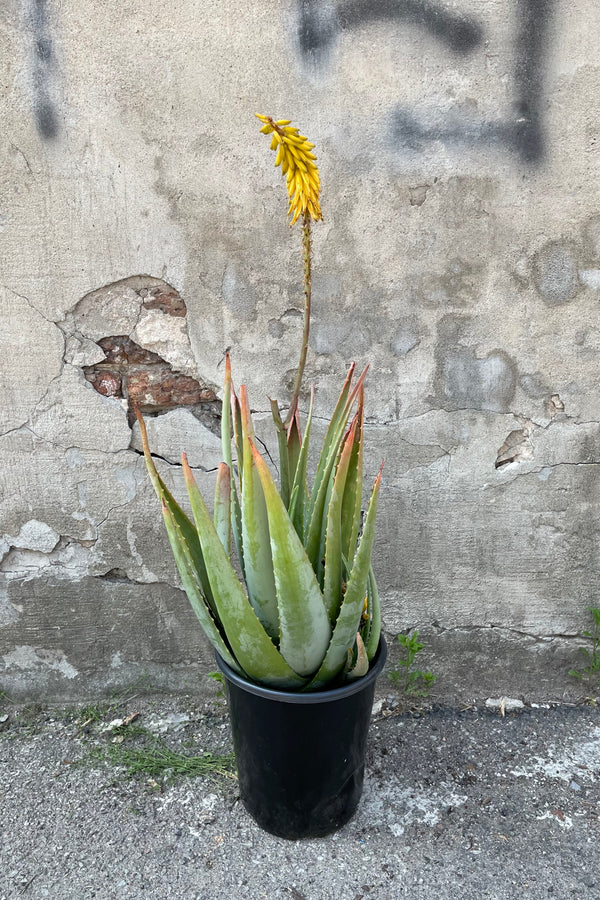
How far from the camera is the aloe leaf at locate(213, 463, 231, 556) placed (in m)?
1.55

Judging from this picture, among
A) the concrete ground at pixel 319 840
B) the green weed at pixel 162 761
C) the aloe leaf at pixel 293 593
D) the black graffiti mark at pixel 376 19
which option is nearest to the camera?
the aloe leaf at pixel 293 593

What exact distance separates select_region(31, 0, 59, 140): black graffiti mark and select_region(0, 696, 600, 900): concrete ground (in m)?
1.75

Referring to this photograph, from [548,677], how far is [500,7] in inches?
78.4

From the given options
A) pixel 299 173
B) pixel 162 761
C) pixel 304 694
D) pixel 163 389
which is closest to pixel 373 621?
pixel 304 694

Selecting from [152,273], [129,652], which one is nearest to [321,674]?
[129,652]

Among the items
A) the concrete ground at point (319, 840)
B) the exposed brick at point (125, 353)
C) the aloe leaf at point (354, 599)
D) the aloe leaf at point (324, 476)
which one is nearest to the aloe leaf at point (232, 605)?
the aloe leaf at point (354, 599)

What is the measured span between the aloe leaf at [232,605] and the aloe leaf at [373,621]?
0.22 meters

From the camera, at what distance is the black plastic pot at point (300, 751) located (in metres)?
1.59

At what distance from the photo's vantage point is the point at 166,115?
184cm

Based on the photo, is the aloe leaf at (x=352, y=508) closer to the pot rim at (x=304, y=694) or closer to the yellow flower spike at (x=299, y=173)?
the pot rim at (x=304, y=694)

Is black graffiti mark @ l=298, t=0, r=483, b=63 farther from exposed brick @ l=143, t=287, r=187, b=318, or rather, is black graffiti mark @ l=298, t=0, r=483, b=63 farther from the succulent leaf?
the succulent leaf

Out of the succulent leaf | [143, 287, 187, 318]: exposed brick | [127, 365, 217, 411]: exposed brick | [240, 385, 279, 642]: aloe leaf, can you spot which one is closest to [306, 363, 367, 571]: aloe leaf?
[240, 385, 279, 642]: aloe leaf

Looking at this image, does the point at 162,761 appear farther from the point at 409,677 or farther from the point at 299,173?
the point at 299,173

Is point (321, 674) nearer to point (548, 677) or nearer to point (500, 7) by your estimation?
point (548, 677)
